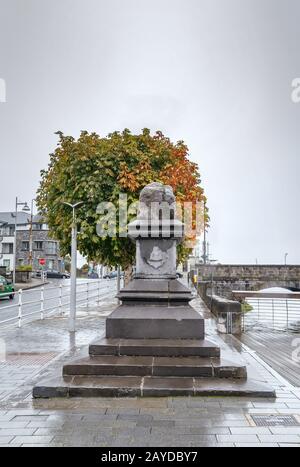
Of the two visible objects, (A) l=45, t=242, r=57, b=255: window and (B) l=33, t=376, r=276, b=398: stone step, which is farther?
(A) l=45, t=242, r=57, b=255: window

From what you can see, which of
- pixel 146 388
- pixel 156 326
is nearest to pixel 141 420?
pixel 146 388

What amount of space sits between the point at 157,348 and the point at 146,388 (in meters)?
0.95

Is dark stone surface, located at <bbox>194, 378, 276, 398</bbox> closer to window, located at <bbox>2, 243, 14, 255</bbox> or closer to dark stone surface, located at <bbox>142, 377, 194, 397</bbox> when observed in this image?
dark stone surface, located at <bbox>142, 377, 194, 397</bbox>

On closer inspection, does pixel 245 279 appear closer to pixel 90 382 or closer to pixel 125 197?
pixel 125 197

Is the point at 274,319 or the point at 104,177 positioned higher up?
the point at 104,177

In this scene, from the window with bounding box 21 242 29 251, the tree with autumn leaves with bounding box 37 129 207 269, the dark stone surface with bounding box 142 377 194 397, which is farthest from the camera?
the window with bounding box 21 242 29 251

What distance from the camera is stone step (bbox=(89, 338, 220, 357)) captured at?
19.8 feet

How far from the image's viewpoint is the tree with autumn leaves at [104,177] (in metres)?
13.2

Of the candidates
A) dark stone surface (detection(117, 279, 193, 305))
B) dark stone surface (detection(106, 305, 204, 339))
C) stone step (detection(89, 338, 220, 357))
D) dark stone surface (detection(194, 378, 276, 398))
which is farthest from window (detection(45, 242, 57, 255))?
dark stone surface (detection(194, 378, 276, 398))

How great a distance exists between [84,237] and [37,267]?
52553 millimetres

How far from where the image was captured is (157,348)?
610 cm

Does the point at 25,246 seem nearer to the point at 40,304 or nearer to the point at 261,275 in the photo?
the point at 261,275
